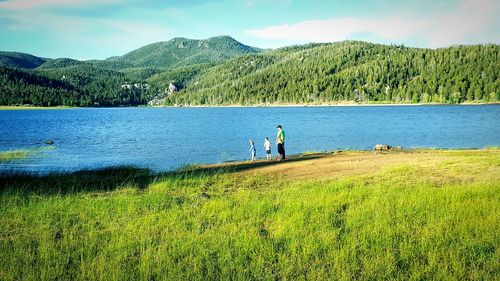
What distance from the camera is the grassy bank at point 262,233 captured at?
27.2 feet

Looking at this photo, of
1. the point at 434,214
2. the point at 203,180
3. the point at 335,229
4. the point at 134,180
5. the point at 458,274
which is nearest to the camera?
the point at 458,274

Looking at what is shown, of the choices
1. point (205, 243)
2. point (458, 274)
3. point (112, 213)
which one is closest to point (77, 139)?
Result: point (112, 213)

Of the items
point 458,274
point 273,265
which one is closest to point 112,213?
point 273,265

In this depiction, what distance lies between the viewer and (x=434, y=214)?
11.8 metres

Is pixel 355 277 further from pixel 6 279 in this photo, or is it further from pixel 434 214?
pixel 6 279

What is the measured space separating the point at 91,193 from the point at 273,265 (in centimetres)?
1230

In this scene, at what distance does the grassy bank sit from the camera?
8281mm

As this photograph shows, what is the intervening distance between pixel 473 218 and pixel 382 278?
503cm

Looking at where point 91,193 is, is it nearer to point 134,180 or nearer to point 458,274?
point 134,180

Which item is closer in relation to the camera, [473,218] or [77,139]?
[473,218]

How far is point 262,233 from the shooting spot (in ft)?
35.0

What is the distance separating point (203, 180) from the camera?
2103 cm

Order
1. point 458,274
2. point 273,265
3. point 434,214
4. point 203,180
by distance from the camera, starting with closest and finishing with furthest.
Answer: point 458,274, point 273,265, point 434,214, point 203,180

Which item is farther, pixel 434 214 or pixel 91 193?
pixel 91 193
